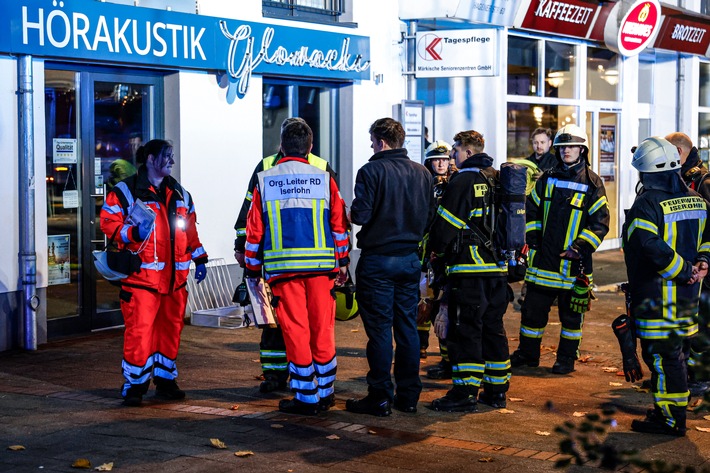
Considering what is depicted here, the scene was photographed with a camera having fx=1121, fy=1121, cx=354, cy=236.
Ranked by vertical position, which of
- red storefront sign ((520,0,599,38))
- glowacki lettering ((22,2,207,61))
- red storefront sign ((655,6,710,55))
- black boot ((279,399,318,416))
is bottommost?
black boot ((279,399,318,416))

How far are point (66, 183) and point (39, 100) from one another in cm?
91

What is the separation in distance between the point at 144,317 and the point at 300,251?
1.27m

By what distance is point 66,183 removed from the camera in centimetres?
1095

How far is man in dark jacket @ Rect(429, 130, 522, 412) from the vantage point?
808 cm

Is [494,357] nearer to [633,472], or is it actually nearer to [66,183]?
[633,472]

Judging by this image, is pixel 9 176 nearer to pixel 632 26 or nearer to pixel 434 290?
pixel 434 290

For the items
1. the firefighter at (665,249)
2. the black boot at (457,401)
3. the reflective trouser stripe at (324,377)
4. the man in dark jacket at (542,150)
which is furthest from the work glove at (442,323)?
the man in dark jacket at (542,150)

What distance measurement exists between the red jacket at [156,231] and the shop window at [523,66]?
9.62m

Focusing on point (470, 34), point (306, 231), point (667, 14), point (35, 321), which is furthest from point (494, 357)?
point (667, 14)

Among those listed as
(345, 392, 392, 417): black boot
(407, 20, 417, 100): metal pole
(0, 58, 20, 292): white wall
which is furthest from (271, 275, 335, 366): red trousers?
(407, 20, 417, 100): metal pole

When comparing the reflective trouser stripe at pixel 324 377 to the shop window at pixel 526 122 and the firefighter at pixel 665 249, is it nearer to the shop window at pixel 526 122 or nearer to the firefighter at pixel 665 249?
the firefighter at pixel 665 249

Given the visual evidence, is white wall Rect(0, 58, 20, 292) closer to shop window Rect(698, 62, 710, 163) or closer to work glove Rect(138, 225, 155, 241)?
work glove Rect(138, 225, 155, 241)

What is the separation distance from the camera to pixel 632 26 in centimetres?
1908

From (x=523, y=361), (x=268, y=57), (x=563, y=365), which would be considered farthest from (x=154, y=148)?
(x=268, y=57)
